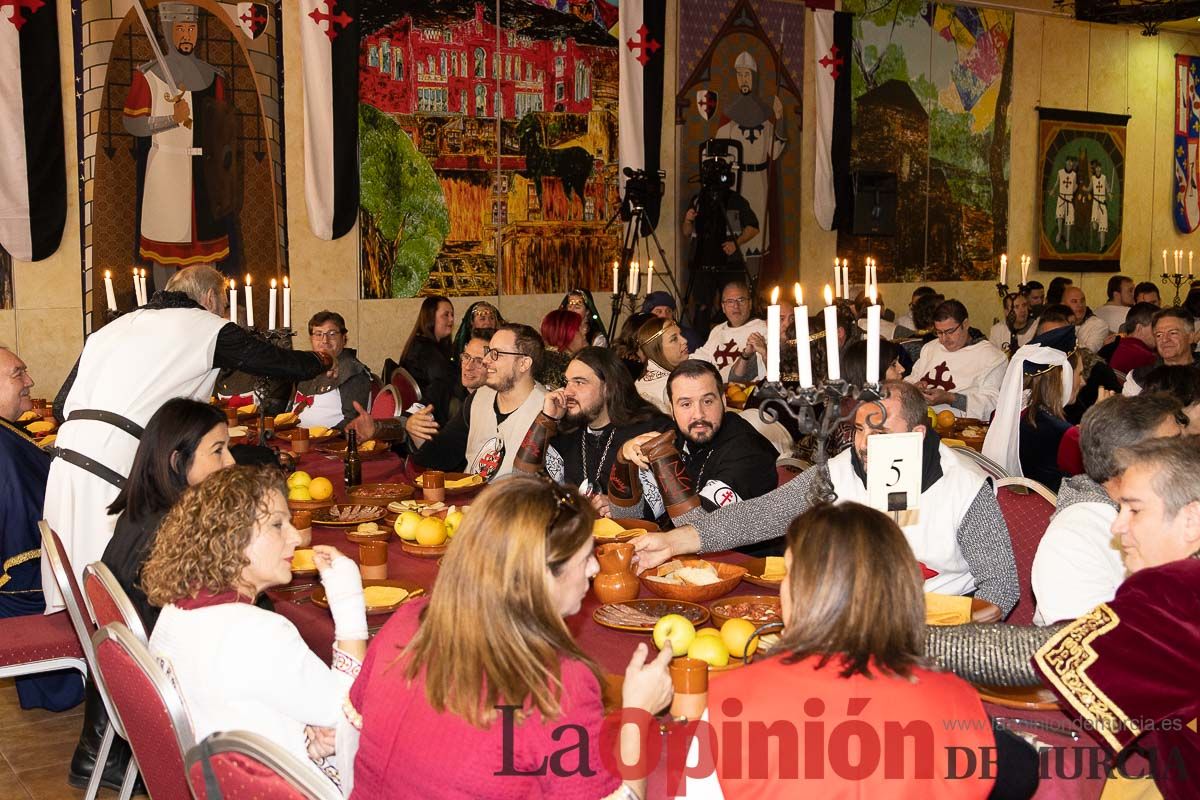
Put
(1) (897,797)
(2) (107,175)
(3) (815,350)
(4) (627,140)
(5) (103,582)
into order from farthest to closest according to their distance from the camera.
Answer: (4) (627,140)
(2) (107,175)
(3) (815,350)
(5) (103,582)
(1) (897,797)

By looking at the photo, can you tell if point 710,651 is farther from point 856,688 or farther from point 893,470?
point 856,688

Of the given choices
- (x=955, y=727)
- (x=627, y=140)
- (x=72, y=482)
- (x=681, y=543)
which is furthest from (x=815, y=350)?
(x=627, y=140)

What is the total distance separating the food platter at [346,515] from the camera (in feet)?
12.8

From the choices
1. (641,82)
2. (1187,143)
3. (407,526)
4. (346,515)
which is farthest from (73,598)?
(1187,143)

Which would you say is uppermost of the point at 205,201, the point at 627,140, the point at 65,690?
the point at 627,140

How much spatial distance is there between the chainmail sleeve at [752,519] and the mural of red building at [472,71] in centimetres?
713

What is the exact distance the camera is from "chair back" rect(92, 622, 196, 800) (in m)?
2.20

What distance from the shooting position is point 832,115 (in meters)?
12.5

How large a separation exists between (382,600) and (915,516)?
144 centimetres

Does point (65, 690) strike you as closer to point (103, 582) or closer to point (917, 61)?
point (103, 582)

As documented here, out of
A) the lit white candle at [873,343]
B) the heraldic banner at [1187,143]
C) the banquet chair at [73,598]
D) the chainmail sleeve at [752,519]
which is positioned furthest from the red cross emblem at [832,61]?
the banquet chair at [73,598]

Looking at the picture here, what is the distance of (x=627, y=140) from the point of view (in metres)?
11.0

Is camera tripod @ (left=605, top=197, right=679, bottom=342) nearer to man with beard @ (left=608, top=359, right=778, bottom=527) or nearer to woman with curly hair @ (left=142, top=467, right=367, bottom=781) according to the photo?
man with beard @ (left=608, top=359, right=778, bottom=527)

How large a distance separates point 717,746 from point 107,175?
821 centimetres
